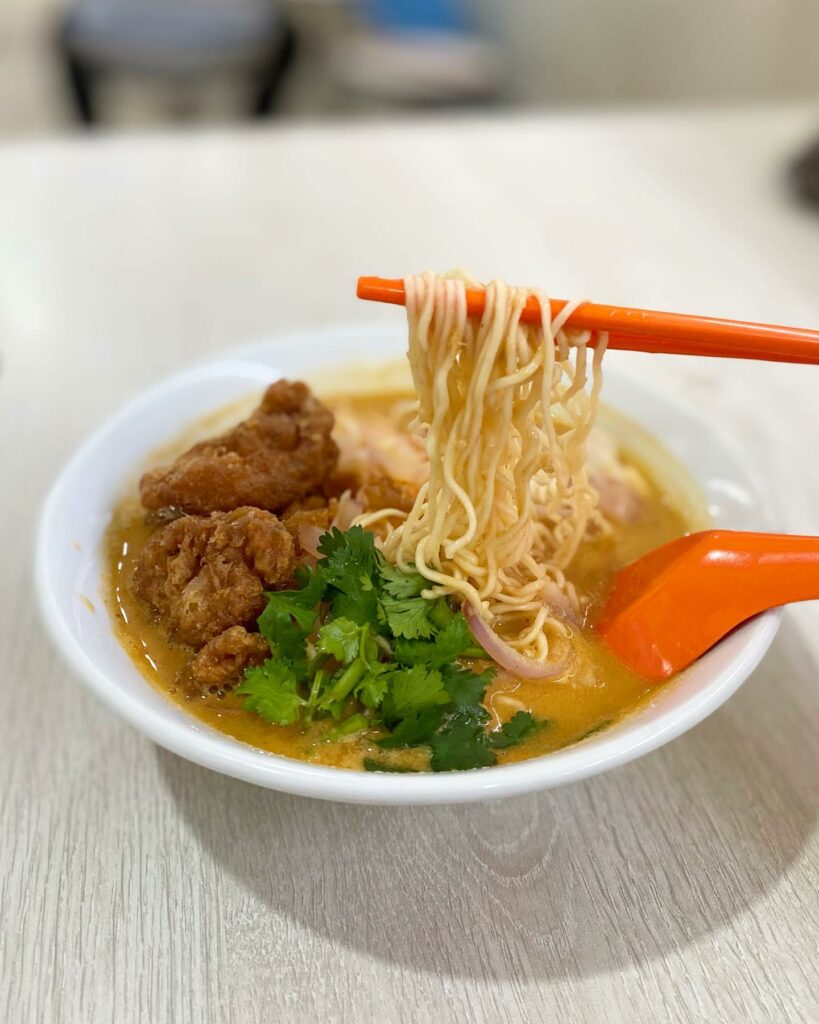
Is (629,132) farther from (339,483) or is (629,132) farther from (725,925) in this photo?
(725,925)

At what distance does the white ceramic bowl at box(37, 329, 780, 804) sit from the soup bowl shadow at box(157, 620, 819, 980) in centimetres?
22

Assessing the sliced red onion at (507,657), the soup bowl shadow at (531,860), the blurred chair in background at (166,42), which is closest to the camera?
the soup bowl shadow at (531,860)

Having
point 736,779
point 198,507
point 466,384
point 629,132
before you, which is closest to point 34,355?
point 198,507

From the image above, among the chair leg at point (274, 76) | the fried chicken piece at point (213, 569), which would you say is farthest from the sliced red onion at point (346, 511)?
the chair leg at point (274, 76)

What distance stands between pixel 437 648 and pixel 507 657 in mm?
142

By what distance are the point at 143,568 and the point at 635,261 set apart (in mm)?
2268

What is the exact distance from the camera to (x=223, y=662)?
4.47 ft

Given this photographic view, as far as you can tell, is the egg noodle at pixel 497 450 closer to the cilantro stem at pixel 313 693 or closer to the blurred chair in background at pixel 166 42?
the cilantro stem at pixel 313 693

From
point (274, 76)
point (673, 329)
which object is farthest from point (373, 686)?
point (274, 76)

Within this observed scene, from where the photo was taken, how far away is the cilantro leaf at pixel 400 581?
1413 mm

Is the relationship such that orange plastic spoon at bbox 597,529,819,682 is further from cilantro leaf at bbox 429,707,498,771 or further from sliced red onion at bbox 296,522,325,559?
sliced red onion at bbox 296,522,325,559

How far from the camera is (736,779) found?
1.46 meters

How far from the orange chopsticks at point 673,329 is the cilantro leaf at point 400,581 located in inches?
18.2

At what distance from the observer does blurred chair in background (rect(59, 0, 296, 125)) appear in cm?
539
